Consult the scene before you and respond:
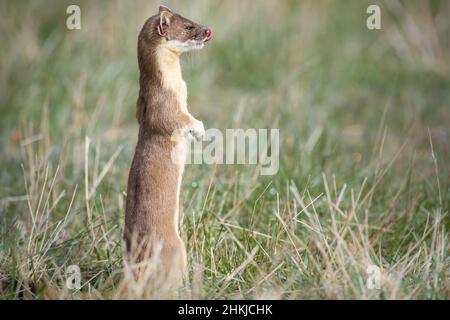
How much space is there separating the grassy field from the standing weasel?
216 millimetres

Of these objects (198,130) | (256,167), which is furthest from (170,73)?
(256,167)

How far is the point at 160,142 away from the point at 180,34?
1.99 ft

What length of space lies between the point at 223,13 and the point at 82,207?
4.24 meters

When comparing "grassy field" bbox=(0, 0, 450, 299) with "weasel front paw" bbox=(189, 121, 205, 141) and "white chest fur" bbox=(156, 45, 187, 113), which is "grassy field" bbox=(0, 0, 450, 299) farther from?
"white chest fur" bbox=(156, 45, 187, 113)

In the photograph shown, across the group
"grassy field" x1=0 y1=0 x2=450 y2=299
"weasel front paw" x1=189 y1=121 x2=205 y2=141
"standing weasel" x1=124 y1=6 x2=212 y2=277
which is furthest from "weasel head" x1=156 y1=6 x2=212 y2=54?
"grassy field" x1=0 y1=0 x2=450 y2=299

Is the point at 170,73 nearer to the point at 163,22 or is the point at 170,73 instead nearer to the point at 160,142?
the point at 163,22

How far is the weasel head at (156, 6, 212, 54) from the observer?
431 centimetres

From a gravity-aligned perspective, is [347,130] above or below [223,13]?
below

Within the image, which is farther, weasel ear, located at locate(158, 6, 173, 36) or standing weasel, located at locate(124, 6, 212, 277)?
weasel ear, located at locate(158, 6, 173, 36)

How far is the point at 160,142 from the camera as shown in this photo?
4211 millimetres
